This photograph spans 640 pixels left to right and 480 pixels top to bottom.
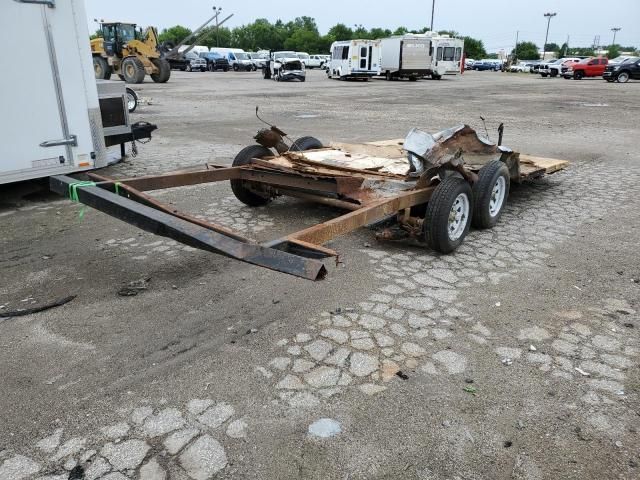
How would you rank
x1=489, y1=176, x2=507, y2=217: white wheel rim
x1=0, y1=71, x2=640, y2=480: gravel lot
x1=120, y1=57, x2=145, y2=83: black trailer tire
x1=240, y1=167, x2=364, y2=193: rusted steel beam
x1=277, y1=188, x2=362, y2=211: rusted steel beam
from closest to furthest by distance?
x1=0, y1=71, x2=640, y2=480: gravel lot < x1=240, y1=167, x2=364, y2=193: rusted steel beam < x1=277, y1=188, x2=362, y2=211: rusted steel beam < x1=489, y1=176, x2=507, y2=217: white wheel rim < x1=120, y1=57, x2=145, y2=83: black trailer tire

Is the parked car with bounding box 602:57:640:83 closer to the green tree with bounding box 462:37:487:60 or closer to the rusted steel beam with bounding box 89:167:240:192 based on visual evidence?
the rusted steel beam with bounding box 89:167:240:192

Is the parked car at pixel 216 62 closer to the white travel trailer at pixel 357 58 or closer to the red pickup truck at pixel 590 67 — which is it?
the white travel trailer at pixel 357 58

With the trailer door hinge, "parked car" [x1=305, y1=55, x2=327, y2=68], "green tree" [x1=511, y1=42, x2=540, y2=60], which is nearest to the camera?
the trailer door hinge

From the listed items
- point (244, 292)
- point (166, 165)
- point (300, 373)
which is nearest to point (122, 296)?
point (244, 292)

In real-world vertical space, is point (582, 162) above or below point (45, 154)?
below

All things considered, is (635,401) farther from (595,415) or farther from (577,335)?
(577,335)

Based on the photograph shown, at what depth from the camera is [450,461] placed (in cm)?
250

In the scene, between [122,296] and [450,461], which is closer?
[450,461]

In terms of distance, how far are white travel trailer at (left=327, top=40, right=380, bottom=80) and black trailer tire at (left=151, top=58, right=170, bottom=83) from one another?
527 inches

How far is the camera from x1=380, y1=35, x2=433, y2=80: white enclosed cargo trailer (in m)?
38.4

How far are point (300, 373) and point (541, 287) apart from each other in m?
2.32

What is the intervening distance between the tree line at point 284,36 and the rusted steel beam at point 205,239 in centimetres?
10418

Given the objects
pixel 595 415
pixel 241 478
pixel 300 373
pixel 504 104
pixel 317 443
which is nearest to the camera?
pixel 241 478

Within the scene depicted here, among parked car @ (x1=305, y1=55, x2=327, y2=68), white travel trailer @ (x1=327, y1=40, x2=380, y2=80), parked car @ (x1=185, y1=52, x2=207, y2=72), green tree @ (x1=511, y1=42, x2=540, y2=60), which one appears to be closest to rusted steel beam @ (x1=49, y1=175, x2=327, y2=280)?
white travel trailer @ (x1=327, y1=40, x2=380, y2=80)
